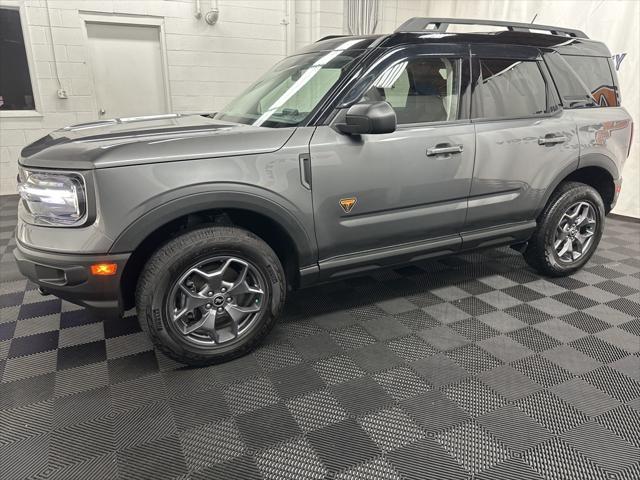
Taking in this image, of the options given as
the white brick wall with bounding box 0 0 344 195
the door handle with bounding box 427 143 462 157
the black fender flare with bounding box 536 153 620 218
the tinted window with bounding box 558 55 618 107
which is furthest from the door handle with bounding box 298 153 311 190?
the white brick wall with bounding box 0 0 344 195

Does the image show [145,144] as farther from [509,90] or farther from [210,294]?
[509,90]

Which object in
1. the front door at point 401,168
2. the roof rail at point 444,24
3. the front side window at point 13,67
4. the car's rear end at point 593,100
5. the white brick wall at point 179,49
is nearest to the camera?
the front door at point 401,168

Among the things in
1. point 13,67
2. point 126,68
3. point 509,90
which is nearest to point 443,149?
point 509,90

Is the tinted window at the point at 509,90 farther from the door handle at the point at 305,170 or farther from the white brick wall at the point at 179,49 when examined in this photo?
the white brick wall at the point at 179,49

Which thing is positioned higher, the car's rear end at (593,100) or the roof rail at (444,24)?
the roof rail at (444,24)

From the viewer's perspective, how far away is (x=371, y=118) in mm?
2076

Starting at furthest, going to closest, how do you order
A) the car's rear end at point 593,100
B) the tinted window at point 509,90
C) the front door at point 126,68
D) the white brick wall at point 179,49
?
the front door at point 126,68 < the white brick wall at point 179,49 < the car's rear end at point 593,100 < the tinted window at point 509,90

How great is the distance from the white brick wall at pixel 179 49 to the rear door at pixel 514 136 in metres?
4.80

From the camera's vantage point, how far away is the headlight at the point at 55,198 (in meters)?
1.85

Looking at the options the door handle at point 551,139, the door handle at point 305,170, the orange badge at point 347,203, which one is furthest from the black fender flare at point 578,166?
the door handle at point 305,170

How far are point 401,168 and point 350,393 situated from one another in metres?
1.19

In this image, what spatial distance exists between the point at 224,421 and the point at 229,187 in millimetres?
1015

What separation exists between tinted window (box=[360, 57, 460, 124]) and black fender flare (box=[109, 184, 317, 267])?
74 centimetres

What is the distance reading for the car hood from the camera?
185cm
